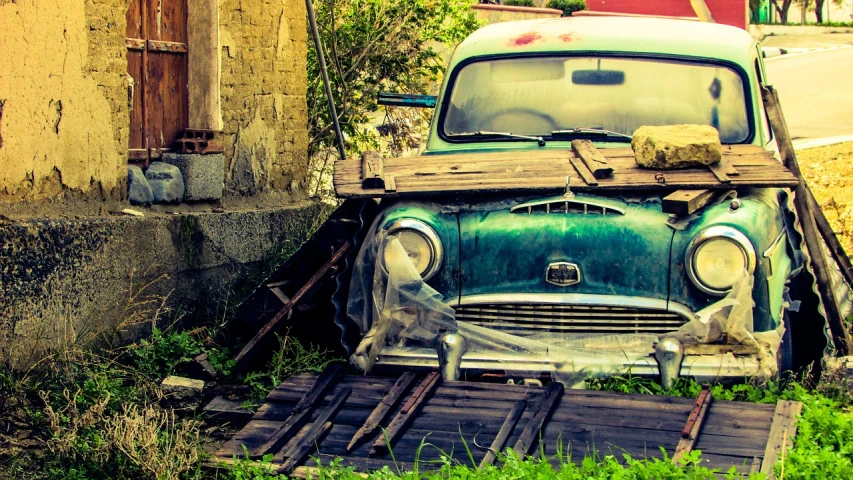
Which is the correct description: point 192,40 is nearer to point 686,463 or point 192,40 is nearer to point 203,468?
point 203,468

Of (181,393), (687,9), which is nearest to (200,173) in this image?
(181,393)

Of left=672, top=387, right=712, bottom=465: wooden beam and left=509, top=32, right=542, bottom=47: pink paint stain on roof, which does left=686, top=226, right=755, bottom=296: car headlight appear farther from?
left=509, top=32, right=542, bottom=47: pink paint stain on roof

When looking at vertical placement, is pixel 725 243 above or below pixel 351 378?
above

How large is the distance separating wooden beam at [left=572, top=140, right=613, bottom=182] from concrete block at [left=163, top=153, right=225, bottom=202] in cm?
262

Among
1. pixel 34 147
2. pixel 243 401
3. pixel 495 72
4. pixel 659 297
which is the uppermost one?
pixel 495 72

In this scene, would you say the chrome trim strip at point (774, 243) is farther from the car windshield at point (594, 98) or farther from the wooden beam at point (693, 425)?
the car windshield at point (594, 98)

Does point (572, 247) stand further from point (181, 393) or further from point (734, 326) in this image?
point (181, 393)

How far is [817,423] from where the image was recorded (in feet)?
13.8

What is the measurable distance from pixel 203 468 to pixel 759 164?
2784 mm

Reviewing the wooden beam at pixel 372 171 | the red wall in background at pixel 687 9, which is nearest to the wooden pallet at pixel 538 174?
the wooden beam at pixel 372 171

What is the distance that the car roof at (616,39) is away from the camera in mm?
5797

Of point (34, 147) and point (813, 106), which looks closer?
point (34, 147)

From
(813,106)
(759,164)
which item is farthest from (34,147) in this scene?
(813,106)

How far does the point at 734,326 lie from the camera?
4492 millimetres
